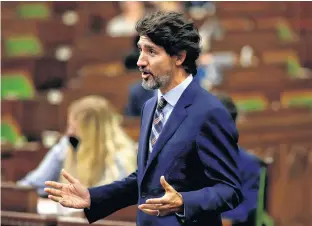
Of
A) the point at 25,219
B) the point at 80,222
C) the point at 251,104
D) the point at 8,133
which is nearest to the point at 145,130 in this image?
the point at 80,222

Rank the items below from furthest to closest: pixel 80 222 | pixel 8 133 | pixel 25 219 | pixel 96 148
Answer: pixel 8 133 < pixel 96 148 < pixel 25 219 < pixel 80 222

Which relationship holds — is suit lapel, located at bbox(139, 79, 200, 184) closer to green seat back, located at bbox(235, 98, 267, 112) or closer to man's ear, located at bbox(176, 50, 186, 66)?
man's ear, located at bbox(176, 50, 186, 66)

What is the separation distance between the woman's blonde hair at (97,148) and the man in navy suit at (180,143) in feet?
3.89

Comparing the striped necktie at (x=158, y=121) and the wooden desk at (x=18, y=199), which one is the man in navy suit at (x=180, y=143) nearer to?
the striped necktie at (x=158, y=121)

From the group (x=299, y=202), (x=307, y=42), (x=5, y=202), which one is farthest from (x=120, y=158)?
(x=307, y=42)

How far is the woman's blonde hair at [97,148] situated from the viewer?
2592 millimetres

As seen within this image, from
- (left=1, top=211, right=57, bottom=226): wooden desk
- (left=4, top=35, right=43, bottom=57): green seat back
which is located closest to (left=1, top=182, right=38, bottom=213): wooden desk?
(left=1, top=211, right=57, bottom=226): wooden desk

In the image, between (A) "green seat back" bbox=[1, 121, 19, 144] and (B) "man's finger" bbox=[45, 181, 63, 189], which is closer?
(B) "man's finger" bbox=[45, 181, 63, 189]

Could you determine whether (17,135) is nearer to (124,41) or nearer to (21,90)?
(21,90)

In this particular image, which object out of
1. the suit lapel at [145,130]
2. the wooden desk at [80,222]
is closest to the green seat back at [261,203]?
the wooden desk at [80,222]

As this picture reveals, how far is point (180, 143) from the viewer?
1.32 m

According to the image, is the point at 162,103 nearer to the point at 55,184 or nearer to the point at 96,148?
the point at 55,184

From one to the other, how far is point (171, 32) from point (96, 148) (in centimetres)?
131

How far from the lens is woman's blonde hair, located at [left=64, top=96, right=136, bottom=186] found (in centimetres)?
259
